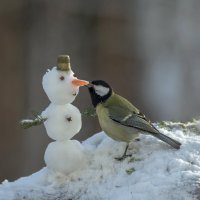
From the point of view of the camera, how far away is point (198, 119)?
10.6ft

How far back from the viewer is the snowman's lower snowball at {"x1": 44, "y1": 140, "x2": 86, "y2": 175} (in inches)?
109

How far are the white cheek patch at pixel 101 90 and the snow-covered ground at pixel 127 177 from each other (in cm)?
18

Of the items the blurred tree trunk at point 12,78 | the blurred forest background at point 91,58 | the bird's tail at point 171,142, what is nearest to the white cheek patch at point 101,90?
the bird's tail at point 171,142

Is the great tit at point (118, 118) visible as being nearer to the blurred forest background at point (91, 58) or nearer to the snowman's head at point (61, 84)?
the snowman's head at point (61, 84)

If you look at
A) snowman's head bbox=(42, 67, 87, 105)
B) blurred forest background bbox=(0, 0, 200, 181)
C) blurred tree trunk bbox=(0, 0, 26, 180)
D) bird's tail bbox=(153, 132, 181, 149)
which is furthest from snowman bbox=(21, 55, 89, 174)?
blurred tree trunk bbox=(0, 0, 26, 180)

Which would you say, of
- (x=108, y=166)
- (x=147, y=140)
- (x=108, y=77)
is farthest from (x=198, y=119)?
(x=108, y=77)

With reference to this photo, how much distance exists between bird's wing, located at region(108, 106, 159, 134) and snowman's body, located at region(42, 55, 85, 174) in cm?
15

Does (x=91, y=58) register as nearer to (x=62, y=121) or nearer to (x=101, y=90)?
(x=101, y=90)

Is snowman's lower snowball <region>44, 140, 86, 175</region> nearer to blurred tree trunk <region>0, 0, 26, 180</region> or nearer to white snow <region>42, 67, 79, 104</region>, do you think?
white snow <region>42, 67, 79, 104</region>

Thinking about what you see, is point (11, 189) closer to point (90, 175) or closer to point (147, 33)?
point (90, 175)

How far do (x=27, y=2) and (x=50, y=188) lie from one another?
3.84 metres

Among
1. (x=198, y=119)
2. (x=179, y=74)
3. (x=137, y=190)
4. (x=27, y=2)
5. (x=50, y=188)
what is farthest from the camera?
(x=179, y=74)

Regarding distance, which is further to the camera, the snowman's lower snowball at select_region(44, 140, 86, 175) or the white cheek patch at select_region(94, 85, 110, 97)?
the white cheek patch at select_region(94, 85, 110, 97)

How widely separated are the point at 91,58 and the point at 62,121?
12.5 ft
